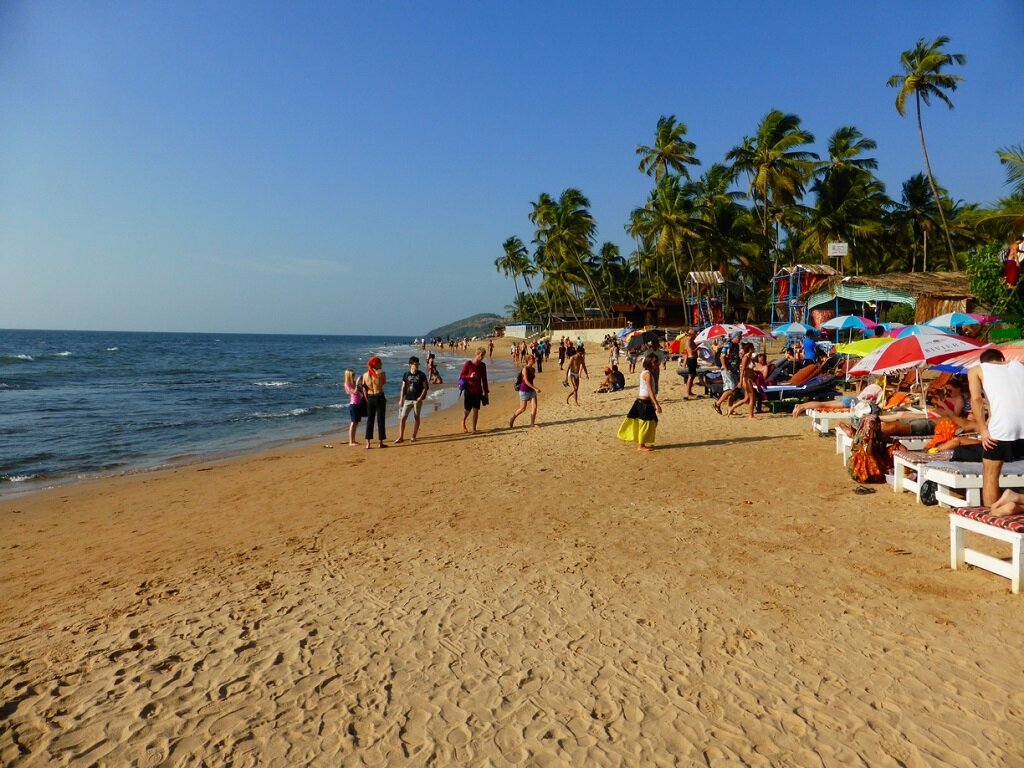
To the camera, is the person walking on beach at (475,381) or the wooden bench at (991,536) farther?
the person walking on beach at (475,381)

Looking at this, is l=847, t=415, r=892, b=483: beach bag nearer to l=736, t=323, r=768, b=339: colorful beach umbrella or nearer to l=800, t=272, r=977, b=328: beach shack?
l=736, t=323, r=768, b=339: colorful beach umbrella

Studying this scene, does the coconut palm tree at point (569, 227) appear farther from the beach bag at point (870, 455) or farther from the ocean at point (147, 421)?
the beach bag at point (870, 455)

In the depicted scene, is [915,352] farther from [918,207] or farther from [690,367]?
[918,207]

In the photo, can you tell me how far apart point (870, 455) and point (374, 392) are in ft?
23.6

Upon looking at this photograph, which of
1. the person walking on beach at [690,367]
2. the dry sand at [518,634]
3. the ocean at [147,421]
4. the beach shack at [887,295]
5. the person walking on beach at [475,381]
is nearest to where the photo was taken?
the dry sand at [518,634]

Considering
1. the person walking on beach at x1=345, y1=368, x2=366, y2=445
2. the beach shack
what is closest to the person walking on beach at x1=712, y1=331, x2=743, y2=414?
the person walking on beach at x1=345, y1=368, x2=366, y2=445

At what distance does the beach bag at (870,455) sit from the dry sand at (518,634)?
0.23 metres

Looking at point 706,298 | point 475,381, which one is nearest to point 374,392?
point 475,381

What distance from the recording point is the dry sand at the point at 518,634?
9.92 ft

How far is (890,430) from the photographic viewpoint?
803 centimetres

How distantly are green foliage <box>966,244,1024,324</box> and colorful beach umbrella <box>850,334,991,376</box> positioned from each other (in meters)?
6.67

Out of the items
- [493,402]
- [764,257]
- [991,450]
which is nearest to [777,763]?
[991,450]

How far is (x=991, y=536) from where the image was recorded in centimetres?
449

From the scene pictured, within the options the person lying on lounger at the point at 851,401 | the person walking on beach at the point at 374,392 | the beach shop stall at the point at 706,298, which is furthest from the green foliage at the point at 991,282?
the beach shop stall at the point at 706,298
